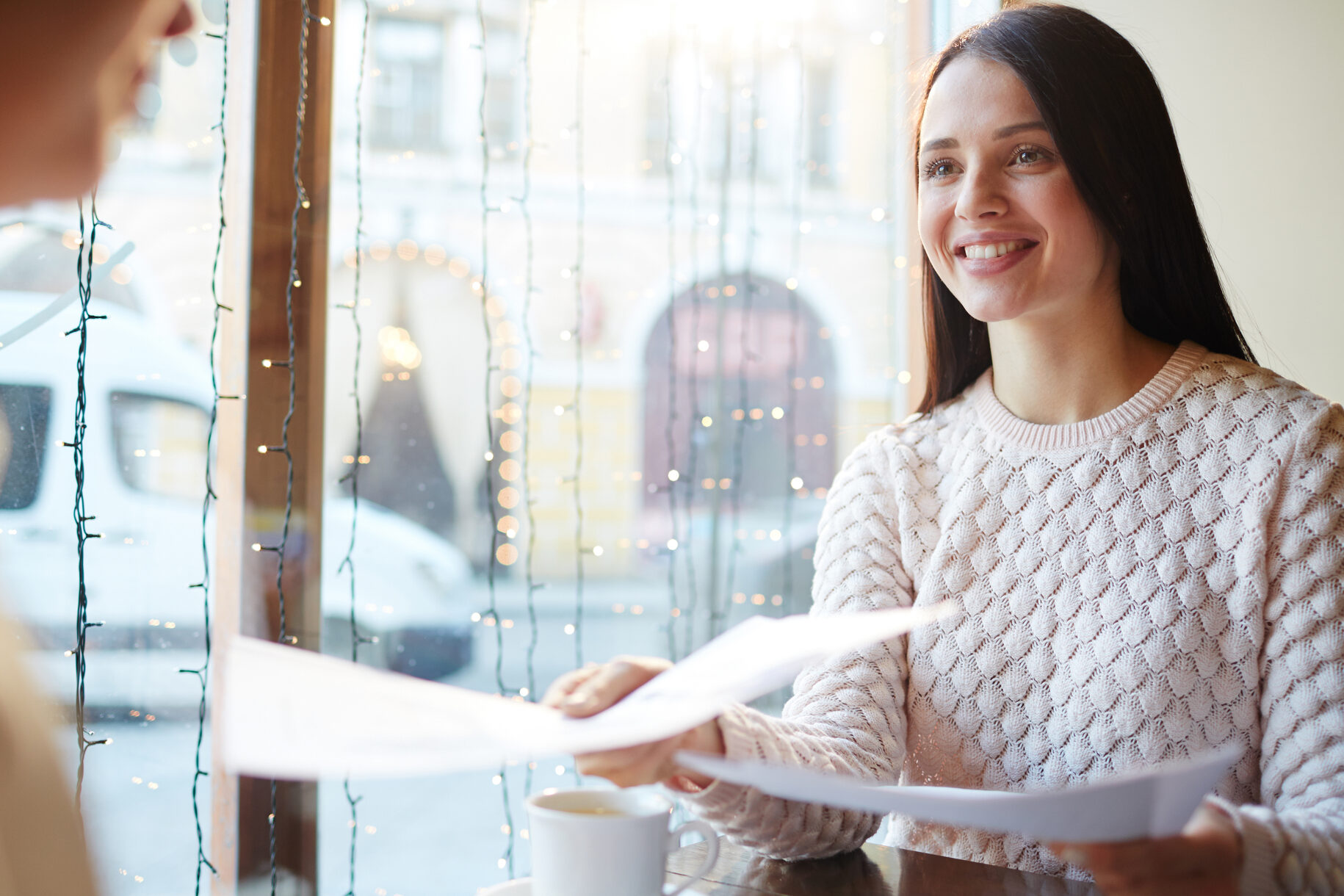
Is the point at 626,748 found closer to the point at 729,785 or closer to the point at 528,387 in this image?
the point at 729,785

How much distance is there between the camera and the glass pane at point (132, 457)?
122 centimetres

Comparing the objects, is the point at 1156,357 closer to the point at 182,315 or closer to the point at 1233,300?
the point at 1233,300

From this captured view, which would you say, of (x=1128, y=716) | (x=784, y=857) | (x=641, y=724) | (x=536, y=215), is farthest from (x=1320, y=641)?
(x=536, y=215)

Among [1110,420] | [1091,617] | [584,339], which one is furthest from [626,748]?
[584,339]

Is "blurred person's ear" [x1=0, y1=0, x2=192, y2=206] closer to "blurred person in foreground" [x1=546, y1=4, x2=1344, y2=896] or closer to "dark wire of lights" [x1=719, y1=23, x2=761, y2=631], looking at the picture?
"blurred person in foreground" [x1=546, y1=4, x2=1344, y2=896]

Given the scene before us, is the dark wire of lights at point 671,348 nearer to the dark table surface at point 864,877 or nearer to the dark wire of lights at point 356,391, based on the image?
the dark wire of lights at point 356,391

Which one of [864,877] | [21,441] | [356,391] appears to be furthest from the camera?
[356,391]

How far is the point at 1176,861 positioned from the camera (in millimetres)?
634

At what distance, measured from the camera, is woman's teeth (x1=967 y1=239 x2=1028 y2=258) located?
1.00 m

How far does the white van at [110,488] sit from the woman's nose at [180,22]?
3.06 feet

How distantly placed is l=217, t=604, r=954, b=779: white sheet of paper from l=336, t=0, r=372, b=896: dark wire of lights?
41.0 inches

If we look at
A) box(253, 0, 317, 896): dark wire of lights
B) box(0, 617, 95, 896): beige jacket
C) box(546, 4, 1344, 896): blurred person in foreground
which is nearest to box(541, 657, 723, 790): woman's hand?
box(546, 4, 1344, 896): blurred person in foreground

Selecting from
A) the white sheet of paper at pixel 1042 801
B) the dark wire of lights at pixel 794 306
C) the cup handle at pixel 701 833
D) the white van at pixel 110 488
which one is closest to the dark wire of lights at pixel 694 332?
the dark wire of lights at pixel 794 306

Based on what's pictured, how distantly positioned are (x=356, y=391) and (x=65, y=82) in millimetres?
1279
